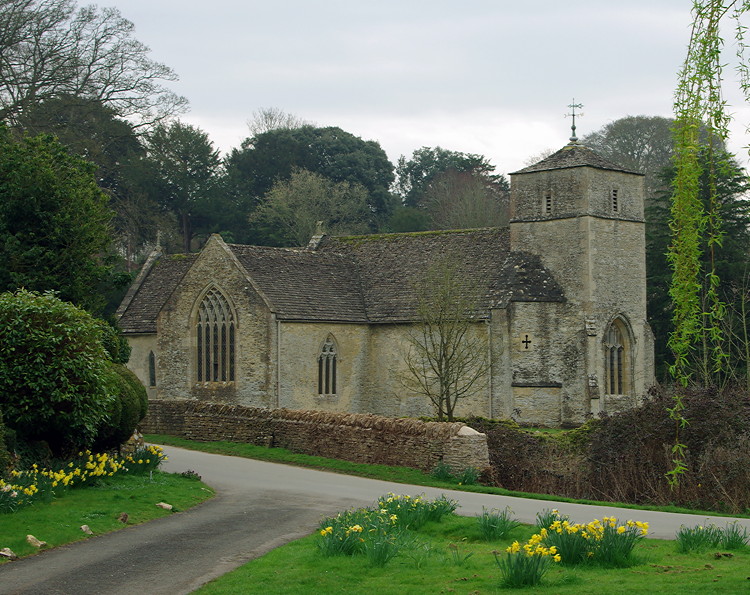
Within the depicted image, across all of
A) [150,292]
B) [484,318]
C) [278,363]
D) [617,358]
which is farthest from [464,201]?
[278,363]

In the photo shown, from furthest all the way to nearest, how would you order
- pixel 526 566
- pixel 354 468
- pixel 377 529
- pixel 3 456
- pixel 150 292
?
pixel 150 292
pixel 354 468
pixel 3 456
pixel 377 529
pixel 526 566

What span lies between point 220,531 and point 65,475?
140 inches

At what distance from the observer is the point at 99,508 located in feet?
53.1

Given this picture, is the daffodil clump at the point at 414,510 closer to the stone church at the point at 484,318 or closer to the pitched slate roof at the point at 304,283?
the stone church at the point at 484,318

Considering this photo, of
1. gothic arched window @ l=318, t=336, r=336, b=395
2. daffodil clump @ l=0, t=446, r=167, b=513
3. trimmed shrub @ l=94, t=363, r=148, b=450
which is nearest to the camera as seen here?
daffodil clump @ l=0, t=446, r=167, b=513

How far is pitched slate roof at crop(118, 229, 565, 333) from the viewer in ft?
Answer: 119

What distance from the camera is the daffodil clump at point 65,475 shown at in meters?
15.2

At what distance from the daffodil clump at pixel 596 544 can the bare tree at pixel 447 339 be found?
19694 millimetres

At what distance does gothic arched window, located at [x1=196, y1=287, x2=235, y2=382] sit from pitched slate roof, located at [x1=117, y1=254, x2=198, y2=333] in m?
3.08

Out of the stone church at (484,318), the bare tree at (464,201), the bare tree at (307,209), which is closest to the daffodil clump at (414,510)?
the stone church at (484,318)

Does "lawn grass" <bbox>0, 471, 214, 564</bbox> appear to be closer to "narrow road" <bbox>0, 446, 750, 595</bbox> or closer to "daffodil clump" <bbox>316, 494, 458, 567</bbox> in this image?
"narrow road" <bbox>0, 446, 750, 595</bbox>

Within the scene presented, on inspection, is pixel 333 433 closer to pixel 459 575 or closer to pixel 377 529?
pixel 377 529

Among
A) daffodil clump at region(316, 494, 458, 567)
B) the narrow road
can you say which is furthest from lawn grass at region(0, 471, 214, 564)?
daffodil clump at region(316, 494, 458, 567)

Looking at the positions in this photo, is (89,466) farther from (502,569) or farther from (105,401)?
(502,569)
